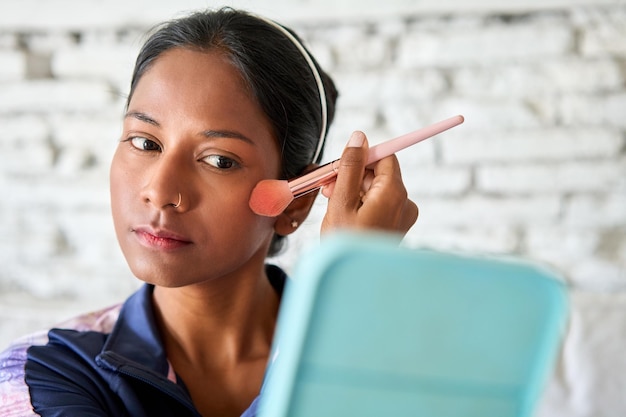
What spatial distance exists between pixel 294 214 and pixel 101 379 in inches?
12.4

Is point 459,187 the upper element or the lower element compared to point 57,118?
lower

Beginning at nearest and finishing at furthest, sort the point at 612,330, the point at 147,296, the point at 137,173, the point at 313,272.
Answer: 1. the point at 313,272
2. the point at 137,173
3. the point at 147,296
4. the point at 612,330

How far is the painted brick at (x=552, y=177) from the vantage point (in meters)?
1.34

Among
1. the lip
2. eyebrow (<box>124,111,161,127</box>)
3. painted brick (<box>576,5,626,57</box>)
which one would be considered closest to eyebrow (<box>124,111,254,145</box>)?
eyebrow (<box>124,111,161,127</box>)

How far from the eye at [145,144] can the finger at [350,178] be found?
23 centimetres

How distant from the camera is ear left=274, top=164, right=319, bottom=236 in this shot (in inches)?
41.9

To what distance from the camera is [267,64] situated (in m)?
1.00

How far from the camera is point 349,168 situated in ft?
2.69

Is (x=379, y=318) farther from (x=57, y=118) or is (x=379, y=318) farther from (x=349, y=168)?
(x=57, y=118)

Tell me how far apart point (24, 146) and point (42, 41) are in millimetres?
191

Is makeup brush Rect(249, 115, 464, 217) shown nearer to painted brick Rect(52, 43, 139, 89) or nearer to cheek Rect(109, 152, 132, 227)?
cheek Rect(109, 152, 132, 227)

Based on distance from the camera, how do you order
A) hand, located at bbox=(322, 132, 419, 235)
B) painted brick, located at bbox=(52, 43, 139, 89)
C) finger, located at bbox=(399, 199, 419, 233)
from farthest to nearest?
1. painted brick, located at bbox=(52, 43, 139, 89)
2. finger, located at bbox=(399, 199, 419, 233)
3. hand, located at bbox=(322, 132, 419, 235)

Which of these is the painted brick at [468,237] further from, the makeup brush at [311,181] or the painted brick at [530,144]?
the makeup brush at [311,181]

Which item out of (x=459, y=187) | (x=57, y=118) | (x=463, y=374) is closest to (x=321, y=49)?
(x=459, y=187)
